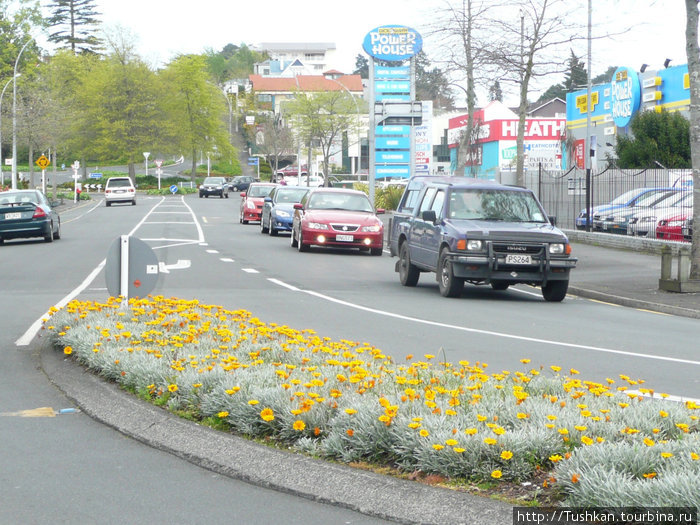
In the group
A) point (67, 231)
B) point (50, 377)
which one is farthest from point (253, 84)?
point (50, 377)

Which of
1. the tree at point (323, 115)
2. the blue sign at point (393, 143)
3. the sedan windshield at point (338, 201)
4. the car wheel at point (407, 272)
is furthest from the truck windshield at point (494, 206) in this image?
the tree at point (323, 115)

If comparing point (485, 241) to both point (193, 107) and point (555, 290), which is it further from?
point (193, 107)

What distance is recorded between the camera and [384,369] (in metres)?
7.43

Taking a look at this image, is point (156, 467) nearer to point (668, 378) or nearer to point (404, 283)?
point (668, 378)

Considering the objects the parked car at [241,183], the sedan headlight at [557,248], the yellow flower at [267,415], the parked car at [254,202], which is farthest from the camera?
the parked car at [241,183]

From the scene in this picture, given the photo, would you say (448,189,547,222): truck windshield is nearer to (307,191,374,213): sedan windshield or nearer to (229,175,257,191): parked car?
(307,191,374,213): sedan windshield

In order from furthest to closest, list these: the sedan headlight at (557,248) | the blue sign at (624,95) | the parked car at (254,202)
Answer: the blue sign at (624,95) → the parked car at (254,202) → the sedan headlight at (557,248)

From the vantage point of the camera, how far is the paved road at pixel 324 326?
577 centimetres

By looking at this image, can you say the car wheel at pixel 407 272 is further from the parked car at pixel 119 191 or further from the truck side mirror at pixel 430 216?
the parked car at pixel 119 191

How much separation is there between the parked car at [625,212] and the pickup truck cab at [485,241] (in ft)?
38.3

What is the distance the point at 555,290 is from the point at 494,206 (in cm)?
177

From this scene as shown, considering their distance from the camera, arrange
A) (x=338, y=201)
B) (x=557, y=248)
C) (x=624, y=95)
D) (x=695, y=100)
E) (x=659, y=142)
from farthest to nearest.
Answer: (x=624, y=95) < (x=659, y=142) < (x=338, y=201) < (x=695, y=100) < (x=557, y=248)

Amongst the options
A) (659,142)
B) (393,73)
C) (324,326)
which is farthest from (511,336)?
(659,142)

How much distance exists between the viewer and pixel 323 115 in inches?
2982
